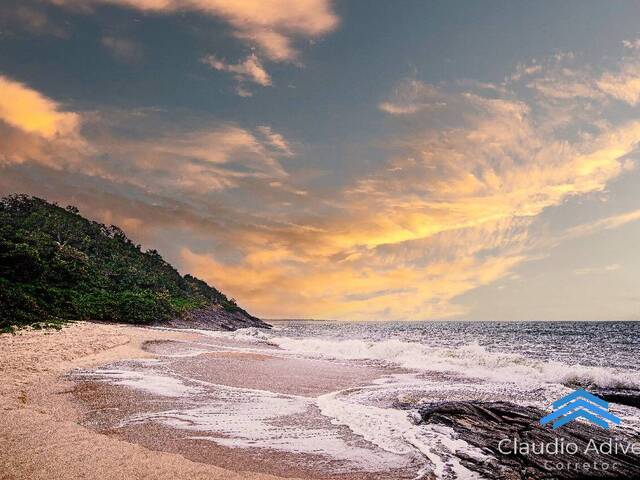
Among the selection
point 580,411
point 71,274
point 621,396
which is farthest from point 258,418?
point 71,274

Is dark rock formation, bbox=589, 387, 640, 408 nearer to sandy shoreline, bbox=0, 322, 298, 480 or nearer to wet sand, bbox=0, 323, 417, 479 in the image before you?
wet sand, bbox=0, 323, 417, 479

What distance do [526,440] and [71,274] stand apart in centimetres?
5262

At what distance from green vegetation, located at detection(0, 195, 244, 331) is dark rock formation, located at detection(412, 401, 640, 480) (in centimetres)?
2411

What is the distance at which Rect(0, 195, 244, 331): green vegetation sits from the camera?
36528 millimetres

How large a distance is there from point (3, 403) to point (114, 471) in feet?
17.4

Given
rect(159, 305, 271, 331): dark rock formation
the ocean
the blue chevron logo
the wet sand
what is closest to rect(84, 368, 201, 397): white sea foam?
the ocean

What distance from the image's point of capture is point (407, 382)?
56.2 feet

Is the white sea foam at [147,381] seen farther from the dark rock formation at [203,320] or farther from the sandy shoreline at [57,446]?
the dark rock formation at [203,320]

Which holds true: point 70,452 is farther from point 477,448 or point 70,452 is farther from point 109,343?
point 109,343

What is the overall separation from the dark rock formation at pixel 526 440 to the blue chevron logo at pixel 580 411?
29 cm

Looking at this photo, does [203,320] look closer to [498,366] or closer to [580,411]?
[498,366]

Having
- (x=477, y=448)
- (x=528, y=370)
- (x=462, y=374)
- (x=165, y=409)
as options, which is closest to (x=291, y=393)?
(x=165, y=409)

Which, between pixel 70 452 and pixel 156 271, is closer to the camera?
pixel 70 452

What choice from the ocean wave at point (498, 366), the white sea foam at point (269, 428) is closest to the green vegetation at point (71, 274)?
the white sea foam at point (269, 428)
